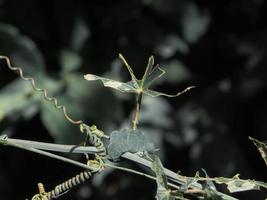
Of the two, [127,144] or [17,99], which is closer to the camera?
[127,144]

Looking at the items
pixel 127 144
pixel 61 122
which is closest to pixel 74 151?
pixel 127 144

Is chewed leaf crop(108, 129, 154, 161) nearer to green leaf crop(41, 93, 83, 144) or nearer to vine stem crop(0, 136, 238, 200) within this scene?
vine stem crop(0, 136, 238, 200)

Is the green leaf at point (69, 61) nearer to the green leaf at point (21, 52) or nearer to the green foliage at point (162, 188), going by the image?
the green leaf at point (21, 52)

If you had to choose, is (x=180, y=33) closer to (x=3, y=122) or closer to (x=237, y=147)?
(x=237, y=147)

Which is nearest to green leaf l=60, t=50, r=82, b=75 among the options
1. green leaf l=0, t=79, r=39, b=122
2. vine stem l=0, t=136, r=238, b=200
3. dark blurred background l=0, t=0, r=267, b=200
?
dark blurred background l=0, t=0, r=267, b=200

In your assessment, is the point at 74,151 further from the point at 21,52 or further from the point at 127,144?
the point at 21,52

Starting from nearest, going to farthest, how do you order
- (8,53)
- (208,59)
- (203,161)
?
(8,53) → (203,161) → (208,59)

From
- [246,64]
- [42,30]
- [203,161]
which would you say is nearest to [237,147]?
[203,161]
